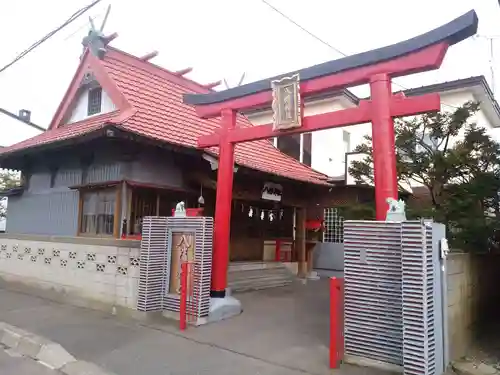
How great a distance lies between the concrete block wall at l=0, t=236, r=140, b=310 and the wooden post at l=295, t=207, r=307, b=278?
7.87 metres

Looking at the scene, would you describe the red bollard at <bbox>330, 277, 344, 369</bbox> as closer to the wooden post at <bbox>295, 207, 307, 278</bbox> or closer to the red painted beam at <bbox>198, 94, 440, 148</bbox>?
the red painted beam at <bbox>198, 94, 440, 148</bbox>

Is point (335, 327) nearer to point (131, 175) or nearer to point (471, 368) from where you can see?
point (471, 368)

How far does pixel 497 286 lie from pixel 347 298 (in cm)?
518

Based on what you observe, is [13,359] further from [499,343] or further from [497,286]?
[497,286]

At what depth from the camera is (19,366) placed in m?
Result: 5.68

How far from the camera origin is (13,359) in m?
6.01

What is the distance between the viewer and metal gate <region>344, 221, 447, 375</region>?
15.0 feet

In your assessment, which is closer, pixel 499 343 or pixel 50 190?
pixel 499 343

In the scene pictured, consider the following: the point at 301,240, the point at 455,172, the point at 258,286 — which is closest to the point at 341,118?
the point at 455,172

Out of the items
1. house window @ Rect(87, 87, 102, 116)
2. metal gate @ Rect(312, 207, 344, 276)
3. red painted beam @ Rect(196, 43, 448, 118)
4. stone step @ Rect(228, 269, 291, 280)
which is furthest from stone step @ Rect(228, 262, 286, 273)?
house window @ Rect(87, 87, 102, 116)

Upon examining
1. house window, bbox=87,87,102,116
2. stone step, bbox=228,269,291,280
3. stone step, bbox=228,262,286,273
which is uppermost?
house window, bbox=87,87,102,116

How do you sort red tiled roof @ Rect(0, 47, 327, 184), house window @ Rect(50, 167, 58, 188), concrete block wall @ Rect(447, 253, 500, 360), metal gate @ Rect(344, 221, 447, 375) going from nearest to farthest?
metal gate @ Rect(344, 221, 447, 375) < concrete block wall @ Rect(447, 253, 500, 360) < red tiled roof @ Rect(0, 47, 327, 184) < house window @ Rect(50, 167, 58, 188)

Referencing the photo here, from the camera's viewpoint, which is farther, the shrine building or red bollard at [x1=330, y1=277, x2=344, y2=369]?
the shrine building

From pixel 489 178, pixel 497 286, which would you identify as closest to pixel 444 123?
pixel 489 178
